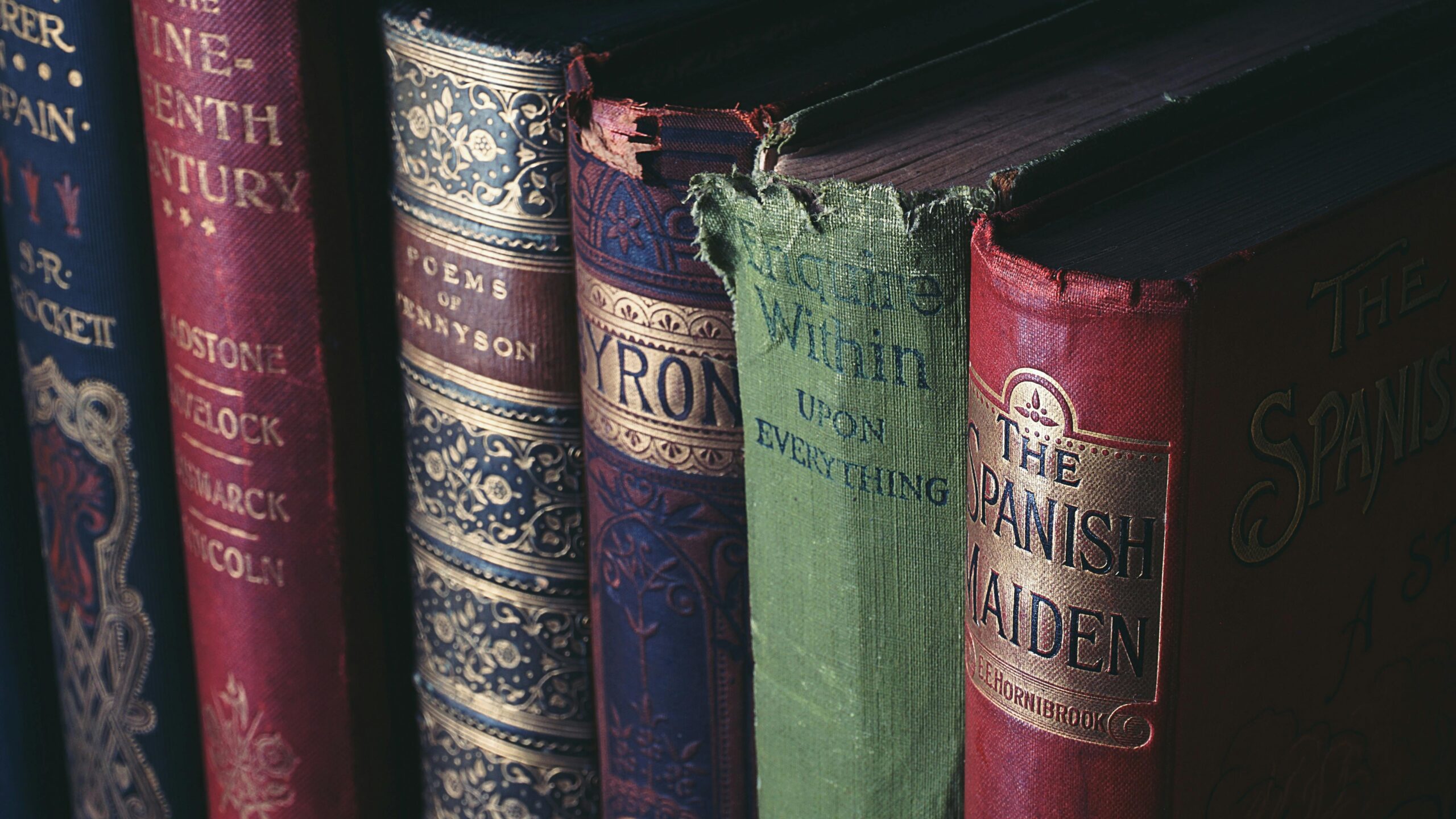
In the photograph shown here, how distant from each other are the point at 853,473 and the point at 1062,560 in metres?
0.09

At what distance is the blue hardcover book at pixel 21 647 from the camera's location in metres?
0.86

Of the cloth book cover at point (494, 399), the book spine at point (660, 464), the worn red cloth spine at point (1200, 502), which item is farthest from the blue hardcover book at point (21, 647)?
the worn red cloth spine at point (1200, 502)

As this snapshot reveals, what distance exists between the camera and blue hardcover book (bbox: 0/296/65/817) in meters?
0.86

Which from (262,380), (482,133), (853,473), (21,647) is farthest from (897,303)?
(21,647)

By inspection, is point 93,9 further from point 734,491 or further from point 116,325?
point 734,491

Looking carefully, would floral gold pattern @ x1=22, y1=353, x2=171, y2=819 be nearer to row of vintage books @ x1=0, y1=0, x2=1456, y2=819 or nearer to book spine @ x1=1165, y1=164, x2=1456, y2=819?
row of vintage books @ x1=0, y1=0, x2=1456, y2=819

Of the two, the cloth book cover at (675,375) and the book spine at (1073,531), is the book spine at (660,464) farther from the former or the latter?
the book spine at (1073,531)

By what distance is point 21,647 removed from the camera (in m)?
0.88

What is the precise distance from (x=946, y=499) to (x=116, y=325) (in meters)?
0.44

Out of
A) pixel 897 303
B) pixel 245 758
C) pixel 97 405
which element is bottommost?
pixel 245 758

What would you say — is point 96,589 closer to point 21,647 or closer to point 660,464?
point 21,647

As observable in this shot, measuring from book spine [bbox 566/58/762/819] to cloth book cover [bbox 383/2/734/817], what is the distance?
0.03 metres

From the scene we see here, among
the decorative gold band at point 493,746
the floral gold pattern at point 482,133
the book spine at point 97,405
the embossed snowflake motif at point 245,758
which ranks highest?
the floral gold pattern at point 482,133

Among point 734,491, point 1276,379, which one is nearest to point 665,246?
point 734,491
